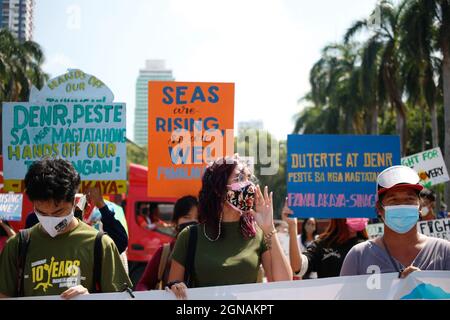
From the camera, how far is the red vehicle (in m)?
11.9

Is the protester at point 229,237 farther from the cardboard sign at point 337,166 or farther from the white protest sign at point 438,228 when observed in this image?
the white protest sign at point 438,228

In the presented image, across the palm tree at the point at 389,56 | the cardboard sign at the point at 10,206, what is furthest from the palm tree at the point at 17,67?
the cardboard sign at the point at 10,206

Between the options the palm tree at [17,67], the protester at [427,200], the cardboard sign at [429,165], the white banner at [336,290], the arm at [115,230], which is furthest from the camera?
the palm tree at [17,67]

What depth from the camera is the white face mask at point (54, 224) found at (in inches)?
109

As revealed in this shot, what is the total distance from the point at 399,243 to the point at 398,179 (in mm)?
315

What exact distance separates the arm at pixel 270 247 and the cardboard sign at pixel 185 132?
295 cm

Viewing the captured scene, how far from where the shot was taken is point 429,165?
25.7 ft

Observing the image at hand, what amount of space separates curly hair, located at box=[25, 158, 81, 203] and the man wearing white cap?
1.39m

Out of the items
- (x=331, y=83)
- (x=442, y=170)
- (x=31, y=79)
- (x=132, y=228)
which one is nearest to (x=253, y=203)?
(x=442, y=170)

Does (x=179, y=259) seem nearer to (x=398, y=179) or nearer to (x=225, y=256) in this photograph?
(x=225, y=256)

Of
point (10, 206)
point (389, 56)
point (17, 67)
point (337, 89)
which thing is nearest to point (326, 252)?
point (10, 206)

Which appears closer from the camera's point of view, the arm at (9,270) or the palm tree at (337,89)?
the arm at (9,270)

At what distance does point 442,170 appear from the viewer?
7.76 meters

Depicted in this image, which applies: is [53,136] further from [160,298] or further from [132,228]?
[132,228]
